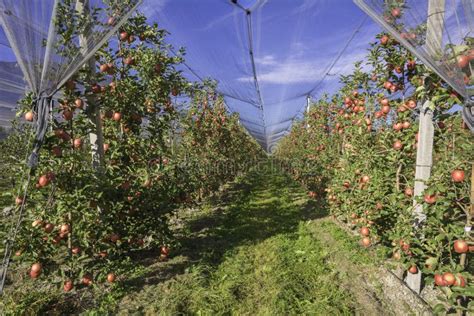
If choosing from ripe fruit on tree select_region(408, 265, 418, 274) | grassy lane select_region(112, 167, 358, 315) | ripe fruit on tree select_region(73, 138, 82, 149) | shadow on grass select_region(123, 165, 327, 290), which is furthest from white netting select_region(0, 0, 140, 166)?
ripe fruit on tree select_region(408, 265, 418, 274)

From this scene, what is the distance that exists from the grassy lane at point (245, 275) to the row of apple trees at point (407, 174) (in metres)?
0.76

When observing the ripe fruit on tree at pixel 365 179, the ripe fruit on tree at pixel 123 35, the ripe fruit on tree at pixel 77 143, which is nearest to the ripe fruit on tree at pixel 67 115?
the ripe fruit on tree at pixel 77 143

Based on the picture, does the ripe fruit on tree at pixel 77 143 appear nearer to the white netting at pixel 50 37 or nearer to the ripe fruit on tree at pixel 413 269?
the white netting at pixel 50 37

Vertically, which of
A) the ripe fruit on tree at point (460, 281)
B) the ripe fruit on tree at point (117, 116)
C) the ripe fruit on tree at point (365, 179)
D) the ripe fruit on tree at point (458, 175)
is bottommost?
the ripe fruit on tree at point (460, 281)

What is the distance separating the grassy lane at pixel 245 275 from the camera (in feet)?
8.93

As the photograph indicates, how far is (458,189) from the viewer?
222 cm

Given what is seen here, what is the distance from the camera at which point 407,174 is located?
308 centimetres

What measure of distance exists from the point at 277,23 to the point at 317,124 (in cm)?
337

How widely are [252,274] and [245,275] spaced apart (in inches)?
3.6

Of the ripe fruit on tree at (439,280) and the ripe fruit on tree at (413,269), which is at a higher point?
the ripe fruit on tree at (439,280)

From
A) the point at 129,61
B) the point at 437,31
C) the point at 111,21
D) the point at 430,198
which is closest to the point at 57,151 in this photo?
the point at 111,21

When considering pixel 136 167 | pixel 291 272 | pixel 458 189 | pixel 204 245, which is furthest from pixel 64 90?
pixel 458 189

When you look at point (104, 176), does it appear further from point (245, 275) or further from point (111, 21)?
point (245, 275)

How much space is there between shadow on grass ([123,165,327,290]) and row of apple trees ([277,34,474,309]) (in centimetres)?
144
